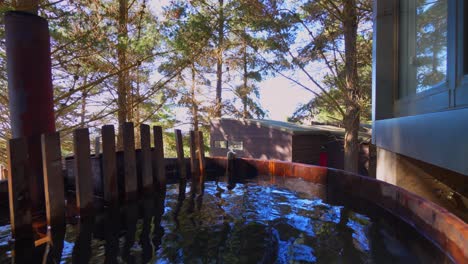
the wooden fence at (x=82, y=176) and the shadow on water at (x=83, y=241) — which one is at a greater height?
the wooden fence at (x=82, y=176)

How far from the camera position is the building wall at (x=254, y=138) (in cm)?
870

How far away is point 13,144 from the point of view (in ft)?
7.50

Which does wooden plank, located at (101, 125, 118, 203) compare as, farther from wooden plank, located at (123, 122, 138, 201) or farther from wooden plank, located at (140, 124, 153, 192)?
wooden plank, located at (140, 124, 153, 192)

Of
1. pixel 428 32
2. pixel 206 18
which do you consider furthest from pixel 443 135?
pixel 206 18

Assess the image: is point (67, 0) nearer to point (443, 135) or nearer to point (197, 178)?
point (197, 178)

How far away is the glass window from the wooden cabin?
5085mm

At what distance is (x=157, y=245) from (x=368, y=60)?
6.96 metres

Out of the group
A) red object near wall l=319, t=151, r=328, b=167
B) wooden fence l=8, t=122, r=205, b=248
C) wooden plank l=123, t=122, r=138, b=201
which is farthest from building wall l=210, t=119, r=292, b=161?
wooden plank l=123, t=122, r=138, b=201

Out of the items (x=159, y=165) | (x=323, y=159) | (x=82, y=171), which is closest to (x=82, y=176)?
(x=82, y=171)

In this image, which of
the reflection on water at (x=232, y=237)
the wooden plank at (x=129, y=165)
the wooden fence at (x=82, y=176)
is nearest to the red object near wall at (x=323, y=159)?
the wooden fence at (x=82, y=176)

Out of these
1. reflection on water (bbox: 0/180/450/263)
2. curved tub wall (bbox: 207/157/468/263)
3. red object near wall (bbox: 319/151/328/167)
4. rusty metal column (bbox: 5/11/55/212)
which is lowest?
red object near wall (bbox: 319/151/328/167)

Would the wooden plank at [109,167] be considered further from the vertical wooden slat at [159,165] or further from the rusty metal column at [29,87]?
the vertical wooden slat at [159,165]

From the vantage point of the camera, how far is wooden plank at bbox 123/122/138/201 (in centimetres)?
346

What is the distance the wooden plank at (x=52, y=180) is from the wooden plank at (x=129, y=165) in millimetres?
903
